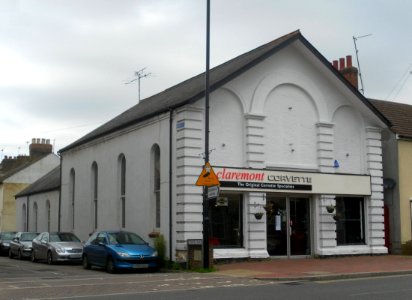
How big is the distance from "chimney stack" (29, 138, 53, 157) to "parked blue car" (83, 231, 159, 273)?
118ft

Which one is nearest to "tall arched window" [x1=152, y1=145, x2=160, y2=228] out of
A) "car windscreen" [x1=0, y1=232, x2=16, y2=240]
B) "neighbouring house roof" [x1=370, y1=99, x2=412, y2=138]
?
"neighbouring house roof" [x1=370, y1=99, x2=412, y2=138]

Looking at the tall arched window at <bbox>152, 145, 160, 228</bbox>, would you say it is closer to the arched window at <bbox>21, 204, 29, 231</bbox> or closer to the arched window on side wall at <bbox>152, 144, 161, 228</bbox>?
the arched window on side wall at <bbox>152, 144, 161, 228</bbox>

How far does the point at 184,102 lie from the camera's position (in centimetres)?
2158

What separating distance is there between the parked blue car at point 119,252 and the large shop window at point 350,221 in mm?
8868

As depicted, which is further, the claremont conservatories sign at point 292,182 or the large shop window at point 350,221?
the large shop window at point 350,221

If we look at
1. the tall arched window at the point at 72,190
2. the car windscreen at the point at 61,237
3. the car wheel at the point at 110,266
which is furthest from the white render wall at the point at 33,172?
the car wheel at the point at 110,266

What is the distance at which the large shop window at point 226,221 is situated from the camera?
73.0ft

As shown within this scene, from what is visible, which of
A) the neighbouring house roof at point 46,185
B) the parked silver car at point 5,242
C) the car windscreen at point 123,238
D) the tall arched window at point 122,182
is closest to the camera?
the car windscreen at point 123,238

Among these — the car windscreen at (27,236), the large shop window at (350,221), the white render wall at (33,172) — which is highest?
the white render wall at (33,172)

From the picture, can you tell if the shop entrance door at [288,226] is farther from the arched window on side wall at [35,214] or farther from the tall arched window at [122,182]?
the arched window on side wall at [35,214]

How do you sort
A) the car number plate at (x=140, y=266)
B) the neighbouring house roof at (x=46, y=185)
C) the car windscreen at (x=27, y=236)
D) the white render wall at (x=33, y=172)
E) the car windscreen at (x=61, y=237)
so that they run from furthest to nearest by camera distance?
the white render wall at (x=33, y=172)
the neighbouring house roof at (x=46, y=185)
the car windscreen at (x=27, y=236)
the car windscreen at (x=61, y=237)
the car number plate at (x=140, y=266)

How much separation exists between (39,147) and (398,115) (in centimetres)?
3729

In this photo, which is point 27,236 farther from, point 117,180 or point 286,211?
point 286,211

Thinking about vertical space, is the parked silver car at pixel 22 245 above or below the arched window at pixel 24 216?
below
